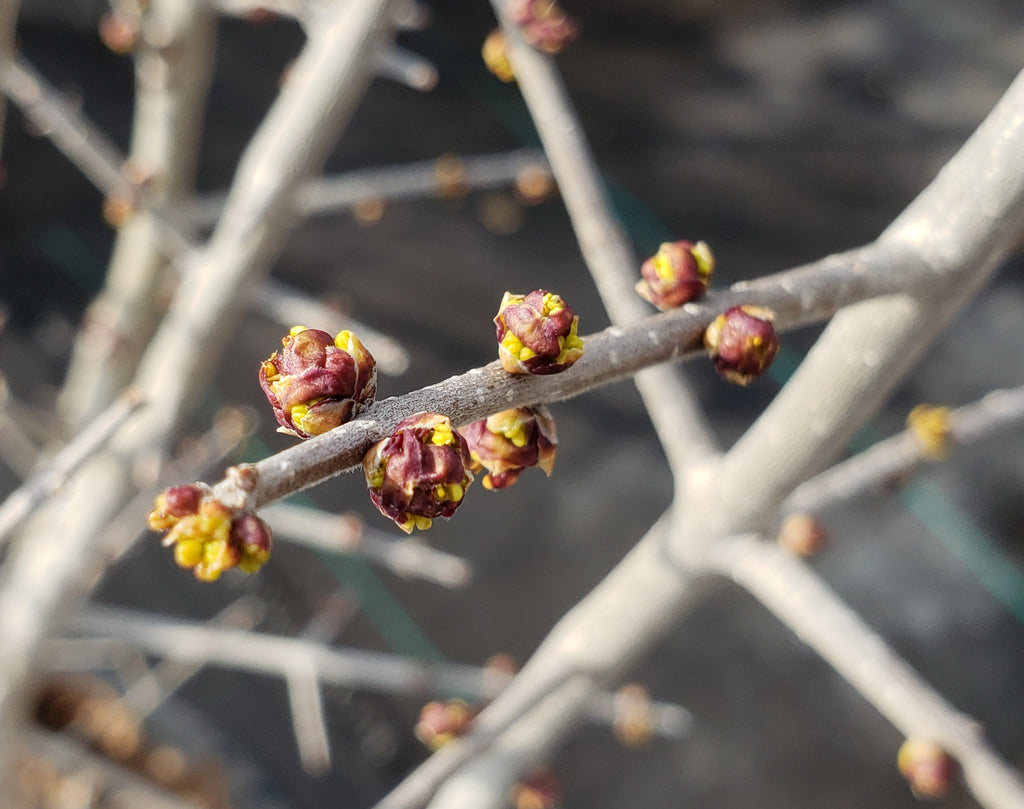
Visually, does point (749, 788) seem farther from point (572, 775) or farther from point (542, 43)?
point (542, 43)

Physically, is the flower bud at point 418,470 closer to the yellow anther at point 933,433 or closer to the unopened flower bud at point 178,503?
the unopened flower bud at point 178,503

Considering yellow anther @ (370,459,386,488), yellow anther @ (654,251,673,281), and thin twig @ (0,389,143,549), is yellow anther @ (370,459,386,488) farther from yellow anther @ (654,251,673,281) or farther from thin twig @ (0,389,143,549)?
thin twig @ (0,389,143,549)

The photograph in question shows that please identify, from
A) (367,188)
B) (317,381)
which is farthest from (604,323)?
(317,381)

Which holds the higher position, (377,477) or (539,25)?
(539,25)

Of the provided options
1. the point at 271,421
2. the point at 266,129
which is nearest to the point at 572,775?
the point at 271,421

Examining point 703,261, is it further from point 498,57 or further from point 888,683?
point 498,57

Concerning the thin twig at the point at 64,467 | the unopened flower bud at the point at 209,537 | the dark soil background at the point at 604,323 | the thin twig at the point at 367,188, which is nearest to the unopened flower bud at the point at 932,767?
the unopened flower bud at the point at 209,537

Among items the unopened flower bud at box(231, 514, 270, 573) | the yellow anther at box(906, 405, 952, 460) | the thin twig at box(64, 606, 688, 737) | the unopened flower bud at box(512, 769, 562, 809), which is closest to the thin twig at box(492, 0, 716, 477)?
the yellow anther at box(906, 405, 952, 460)
